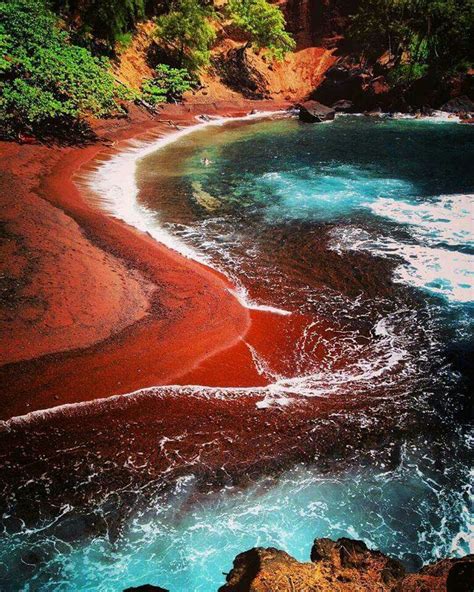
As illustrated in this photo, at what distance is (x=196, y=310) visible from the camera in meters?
8.59

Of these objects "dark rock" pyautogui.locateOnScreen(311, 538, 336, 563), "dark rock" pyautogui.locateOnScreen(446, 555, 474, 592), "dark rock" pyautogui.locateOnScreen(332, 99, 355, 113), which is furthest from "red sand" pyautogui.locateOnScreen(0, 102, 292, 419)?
"dark rock" pyautogui.locateOnScreen(332, 99, 355, 113)

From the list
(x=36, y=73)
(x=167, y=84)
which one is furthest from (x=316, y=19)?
(x=36, y=73)

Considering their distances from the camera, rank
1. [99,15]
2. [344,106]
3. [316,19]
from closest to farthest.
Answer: [99,15] → [344,106] → [316,19]

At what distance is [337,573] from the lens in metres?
3.39

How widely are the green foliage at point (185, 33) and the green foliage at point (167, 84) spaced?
2.03 metres

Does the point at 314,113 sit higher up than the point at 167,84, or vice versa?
the point at 167,84

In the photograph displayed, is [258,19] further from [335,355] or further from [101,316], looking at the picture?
[335,355]

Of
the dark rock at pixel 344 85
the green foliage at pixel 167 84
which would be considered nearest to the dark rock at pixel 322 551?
the green foliage at pixel 167 84

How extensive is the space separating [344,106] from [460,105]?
11694 millimetres

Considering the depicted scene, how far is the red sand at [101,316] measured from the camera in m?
6.66

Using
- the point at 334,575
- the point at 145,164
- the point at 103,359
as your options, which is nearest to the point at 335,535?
the point at 334,575

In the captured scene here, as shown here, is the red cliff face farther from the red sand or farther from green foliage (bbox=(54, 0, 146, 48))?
the red sand

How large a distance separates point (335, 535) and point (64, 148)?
21.7m

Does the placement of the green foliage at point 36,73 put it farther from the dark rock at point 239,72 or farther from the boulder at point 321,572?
the dark rock at point 239,72
